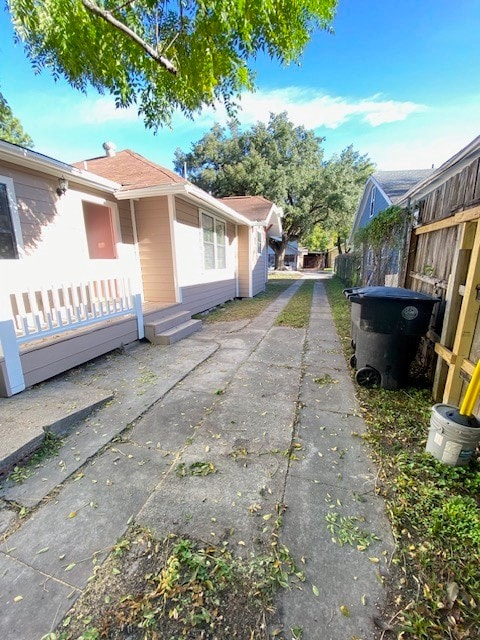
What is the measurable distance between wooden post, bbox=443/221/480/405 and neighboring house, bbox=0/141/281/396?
4.45m

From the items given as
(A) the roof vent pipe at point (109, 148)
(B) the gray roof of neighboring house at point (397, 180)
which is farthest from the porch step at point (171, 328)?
(B) the gray roof of neighboring house at point (397, 180)

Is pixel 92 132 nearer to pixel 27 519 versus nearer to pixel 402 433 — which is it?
pixel 27 519

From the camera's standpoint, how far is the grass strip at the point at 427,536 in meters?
1.22

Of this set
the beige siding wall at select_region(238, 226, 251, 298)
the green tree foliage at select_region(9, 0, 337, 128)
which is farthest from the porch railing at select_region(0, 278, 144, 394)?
the beige siding wall at select_region(238, 226, 251, 298)

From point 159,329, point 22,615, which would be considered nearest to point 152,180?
point 159,329

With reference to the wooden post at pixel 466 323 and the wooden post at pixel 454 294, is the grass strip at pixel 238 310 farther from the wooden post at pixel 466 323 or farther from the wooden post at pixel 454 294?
the wooden post at pixel 466 323

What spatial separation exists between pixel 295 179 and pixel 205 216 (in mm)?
16895

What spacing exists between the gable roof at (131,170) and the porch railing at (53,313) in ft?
8.17

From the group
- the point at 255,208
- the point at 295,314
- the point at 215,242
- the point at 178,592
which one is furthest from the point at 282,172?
the point at 178,592

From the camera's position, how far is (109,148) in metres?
7.75

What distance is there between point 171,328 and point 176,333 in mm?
333

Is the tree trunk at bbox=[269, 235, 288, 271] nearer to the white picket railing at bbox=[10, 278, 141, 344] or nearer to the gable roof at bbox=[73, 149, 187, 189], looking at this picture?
the gable roof at bbox=[73, 149, 187, 189]

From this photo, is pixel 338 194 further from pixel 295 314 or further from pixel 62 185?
pixel 62 185

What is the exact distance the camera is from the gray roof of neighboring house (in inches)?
358
